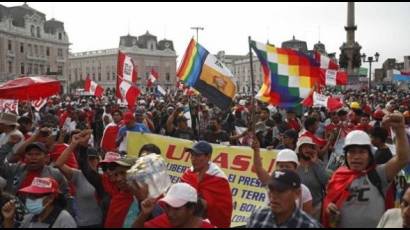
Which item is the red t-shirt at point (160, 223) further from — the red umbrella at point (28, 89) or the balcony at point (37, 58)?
the balcony at point (37, 58)

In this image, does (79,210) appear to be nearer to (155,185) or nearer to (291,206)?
(155,185)

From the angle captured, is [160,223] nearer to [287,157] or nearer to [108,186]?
[108,186]

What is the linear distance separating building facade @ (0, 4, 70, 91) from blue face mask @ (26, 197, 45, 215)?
72356mm

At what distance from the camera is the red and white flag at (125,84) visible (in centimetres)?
1320

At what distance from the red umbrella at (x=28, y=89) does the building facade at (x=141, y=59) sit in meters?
99.2

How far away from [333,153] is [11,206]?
4692 millimetres

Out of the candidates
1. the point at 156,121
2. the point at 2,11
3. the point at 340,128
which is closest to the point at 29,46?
the point at 2,11

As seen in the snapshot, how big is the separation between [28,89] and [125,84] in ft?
12.3

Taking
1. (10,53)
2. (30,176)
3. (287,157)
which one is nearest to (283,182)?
(287,157)

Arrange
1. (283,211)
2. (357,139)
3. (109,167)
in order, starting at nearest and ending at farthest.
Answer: (283,211)
(357,139)
(109,167)

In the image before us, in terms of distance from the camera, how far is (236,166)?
708 cm

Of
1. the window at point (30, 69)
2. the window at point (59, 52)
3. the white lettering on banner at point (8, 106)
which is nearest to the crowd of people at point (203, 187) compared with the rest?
the white lettering on banner at point (8, 106)

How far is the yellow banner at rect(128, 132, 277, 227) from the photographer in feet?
21.3

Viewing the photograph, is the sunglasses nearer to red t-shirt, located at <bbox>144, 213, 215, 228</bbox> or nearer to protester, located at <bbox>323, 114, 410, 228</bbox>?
red t-shirt, located at <bbox>144, 213, 215, 228</bbox>
